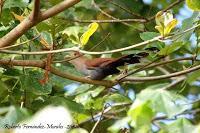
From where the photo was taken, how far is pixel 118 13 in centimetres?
317

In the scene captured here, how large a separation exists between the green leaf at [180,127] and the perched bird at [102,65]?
2.07 ft

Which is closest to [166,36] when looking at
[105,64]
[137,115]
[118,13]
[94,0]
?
[105,64]

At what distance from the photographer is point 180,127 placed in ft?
3.58

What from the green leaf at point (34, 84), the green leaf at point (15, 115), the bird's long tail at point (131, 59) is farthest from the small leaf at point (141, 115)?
the green leaf at point (34, 84)

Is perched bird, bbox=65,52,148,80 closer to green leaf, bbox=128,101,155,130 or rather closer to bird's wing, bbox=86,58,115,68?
bird's wing, bbox=86,58,115,68

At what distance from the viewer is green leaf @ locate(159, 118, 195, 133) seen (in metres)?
1.08


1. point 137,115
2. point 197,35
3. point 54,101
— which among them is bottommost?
point 137,115

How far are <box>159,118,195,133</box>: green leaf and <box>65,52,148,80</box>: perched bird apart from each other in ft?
2.07

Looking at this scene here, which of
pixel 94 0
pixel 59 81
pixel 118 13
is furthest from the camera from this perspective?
pixel 118 13

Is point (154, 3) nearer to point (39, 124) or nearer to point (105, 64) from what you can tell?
point (105, 64)

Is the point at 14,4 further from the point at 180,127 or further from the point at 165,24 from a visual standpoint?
the point at 180,127

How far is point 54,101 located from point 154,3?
4.84ft

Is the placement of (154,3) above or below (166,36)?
above

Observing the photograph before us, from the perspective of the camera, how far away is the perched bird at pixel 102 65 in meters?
1.73
